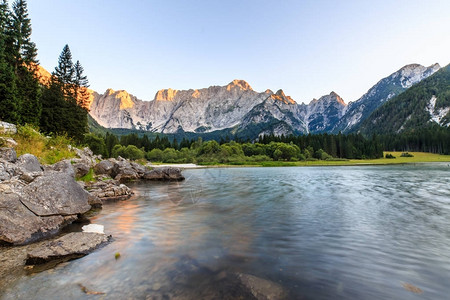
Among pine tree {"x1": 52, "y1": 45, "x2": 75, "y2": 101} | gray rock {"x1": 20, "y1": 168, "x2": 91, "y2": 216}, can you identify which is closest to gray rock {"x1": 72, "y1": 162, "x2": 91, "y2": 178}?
gray rock {"x1": 20, "y1": 168, "x2": 91, "y2": 216}

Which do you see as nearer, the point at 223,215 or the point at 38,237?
the point at 38,237

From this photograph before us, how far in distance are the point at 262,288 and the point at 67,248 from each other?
27.9ft

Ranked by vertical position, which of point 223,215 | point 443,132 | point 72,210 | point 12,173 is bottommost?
point 223,215

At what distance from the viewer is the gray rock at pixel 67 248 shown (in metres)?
9.02

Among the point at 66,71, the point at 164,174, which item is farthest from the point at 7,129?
the point at 66,71

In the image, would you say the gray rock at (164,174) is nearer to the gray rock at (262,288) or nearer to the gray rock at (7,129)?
the gray rock at (7,129)

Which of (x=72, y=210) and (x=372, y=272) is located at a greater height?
(x=72, y=210)

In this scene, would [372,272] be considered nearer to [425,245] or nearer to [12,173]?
[425,245]

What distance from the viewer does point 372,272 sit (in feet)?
29.1

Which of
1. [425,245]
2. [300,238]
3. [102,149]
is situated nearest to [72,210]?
[300,238]

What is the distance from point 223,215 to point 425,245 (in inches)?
502

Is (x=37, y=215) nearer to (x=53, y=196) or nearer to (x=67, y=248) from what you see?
(x=53, y=196)

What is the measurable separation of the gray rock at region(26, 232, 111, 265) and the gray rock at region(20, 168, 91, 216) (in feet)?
10.5

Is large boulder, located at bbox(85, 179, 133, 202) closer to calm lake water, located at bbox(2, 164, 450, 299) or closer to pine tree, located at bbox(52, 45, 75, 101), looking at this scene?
calm lake water, located at bbox(2, 164, 450, 299)
